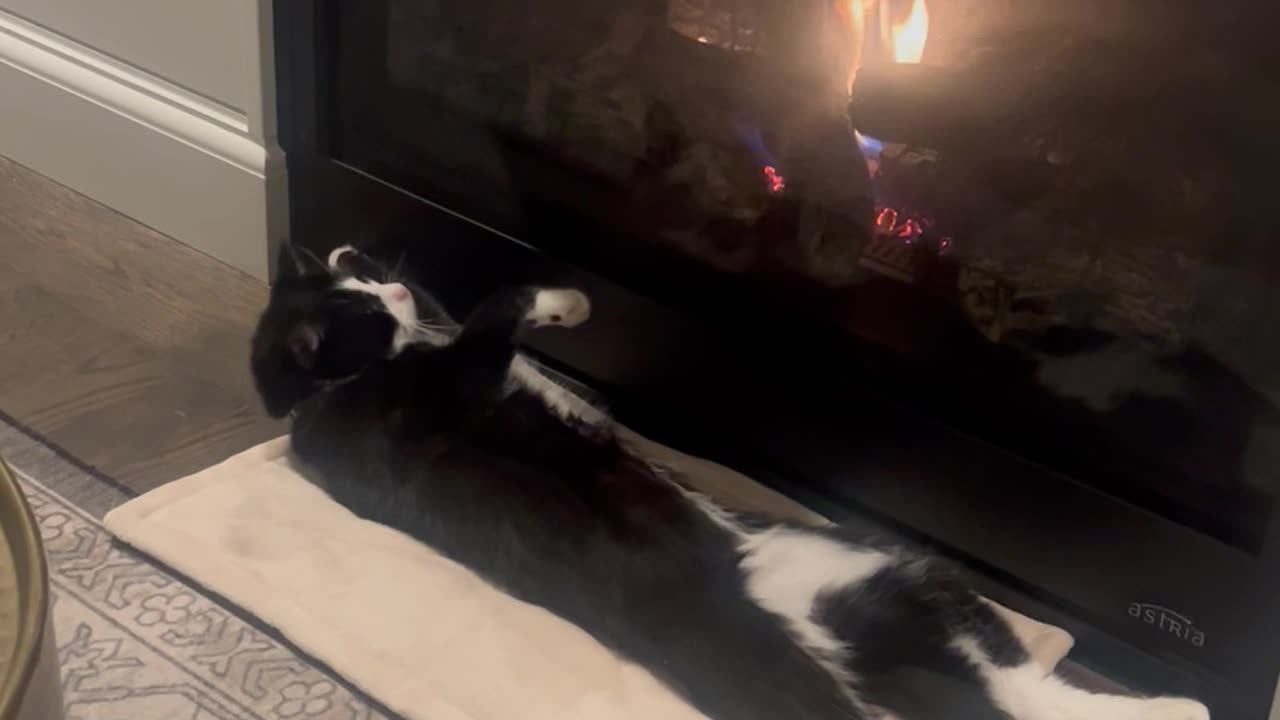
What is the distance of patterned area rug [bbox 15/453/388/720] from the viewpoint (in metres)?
1.03

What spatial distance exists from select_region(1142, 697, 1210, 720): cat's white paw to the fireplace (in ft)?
0.09

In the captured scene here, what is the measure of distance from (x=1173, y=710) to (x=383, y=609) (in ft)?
2.29

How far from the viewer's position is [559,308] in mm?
1396

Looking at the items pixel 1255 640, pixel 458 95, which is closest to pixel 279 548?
pixel 458 95

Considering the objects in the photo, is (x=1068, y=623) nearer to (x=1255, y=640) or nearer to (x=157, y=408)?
(x=1255, y=640)

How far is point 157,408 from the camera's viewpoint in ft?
4.75

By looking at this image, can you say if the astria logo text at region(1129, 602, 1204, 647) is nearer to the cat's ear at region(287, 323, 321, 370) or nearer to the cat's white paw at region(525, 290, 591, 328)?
the cat's white paw at region(525, 290, 591, 328)

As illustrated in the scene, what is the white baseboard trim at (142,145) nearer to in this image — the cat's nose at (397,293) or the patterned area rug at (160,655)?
the cat's nose at (397,293)

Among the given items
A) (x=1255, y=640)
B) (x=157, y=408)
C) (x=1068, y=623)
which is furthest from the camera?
(x=157, y=408)

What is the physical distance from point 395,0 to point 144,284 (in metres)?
0.57

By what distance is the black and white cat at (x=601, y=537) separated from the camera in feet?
3.32

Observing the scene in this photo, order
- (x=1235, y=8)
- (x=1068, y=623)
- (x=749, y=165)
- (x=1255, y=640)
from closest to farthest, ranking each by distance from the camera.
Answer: (x=1235, y=8) → (x=1255, y=640) → (x=1068, y=623) → (x=749, y=165)

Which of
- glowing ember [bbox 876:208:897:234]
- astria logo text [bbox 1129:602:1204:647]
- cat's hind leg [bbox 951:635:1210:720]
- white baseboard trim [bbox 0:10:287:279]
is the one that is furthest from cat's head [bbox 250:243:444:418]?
astria logo text [bbox 1129:602:1204:647]

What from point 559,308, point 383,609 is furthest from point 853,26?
point 383,609
